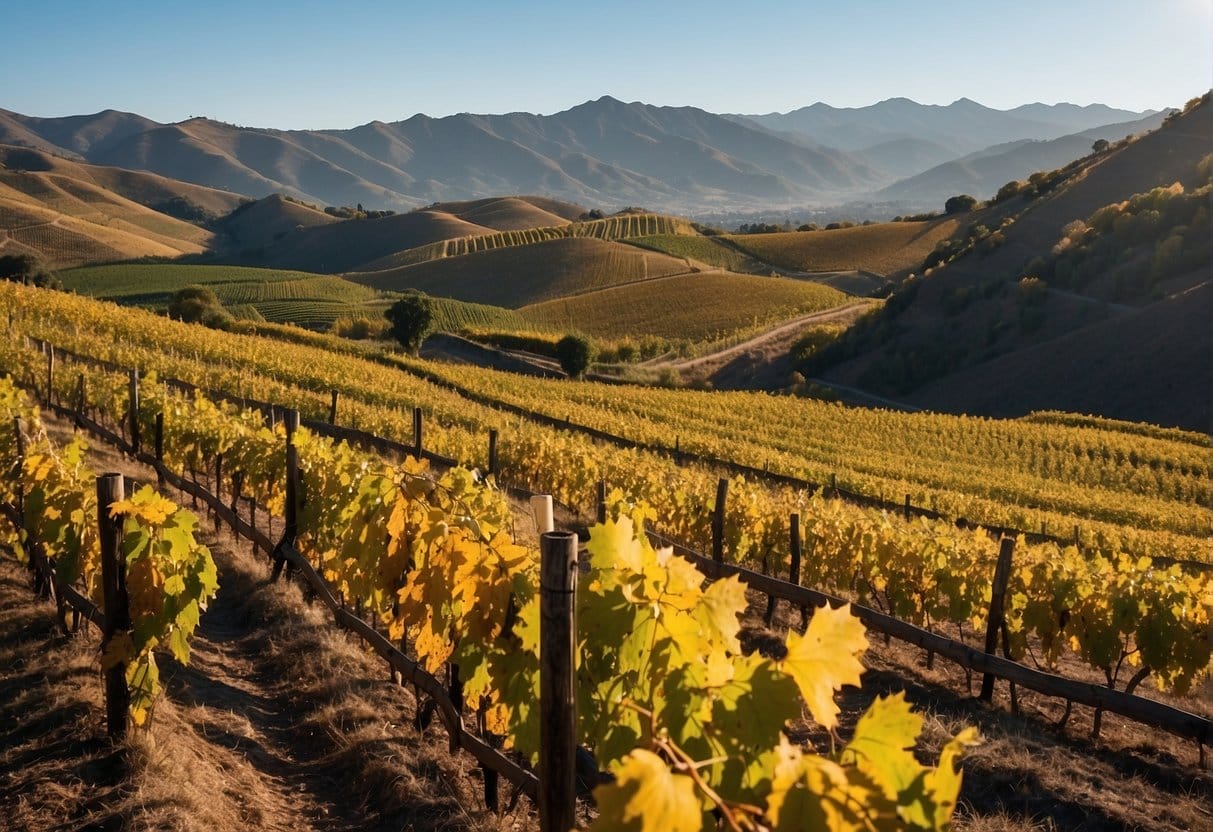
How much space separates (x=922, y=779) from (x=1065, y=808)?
5.08 m

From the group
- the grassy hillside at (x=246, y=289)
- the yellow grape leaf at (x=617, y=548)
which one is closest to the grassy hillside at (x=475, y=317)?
the grassy hillside at (x=246, y=289)

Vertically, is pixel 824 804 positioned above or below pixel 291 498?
above

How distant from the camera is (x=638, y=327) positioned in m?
72.1

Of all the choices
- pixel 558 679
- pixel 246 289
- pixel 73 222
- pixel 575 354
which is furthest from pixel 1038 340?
pixel 73 222

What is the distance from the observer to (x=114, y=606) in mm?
5137

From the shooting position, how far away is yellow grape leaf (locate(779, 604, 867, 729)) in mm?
2160

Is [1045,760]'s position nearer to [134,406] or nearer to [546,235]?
[134,406]

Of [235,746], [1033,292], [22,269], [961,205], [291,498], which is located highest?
[961,205]

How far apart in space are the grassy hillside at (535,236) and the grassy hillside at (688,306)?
34.4 meters

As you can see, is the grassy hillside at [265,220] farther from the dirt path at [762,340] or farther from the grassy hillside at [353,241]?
the dirt path at [762,340]

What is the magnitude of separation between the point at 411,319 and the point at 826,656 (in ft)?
167

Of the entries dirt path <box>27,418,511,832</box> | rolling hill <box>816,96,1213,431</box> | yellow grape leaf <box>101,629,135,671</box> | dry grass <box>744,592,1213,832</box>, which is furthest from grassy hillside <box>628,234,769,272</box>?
yellow grape leaf <box>101,629,135,671</box>

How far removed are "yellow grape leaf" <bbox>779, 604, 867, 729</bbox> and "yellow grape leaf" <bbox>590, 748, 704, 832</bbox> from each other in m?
0.63

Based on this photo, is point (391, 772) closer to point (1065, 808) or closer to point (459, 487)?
point (459, 487)
